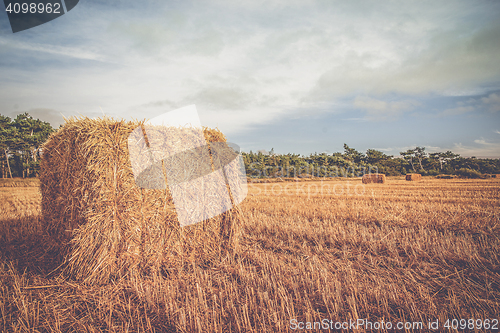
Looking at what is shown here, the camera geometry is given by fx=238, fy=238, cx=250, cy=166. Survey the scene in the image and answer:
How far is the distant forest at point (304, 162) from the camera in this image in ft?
104

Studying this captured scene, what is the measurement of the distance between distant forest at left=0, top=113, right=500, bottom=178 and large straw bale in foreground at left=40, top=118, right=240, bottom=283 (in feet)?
83.1

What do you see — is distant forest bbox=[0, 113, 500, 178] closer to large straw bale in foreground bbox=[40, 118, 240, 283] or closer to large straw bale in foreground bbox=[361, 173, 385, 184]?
large straw bale in foreground bbox=[361, 173, 385, 184]

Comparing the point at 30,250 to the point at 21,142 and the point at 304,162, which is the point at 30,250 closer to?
the point at 304,162

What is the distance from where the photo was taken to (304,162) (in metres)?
34.8

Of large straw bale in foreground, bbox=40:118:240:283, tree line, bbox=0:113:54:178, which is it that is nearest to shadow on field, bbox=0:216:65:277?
large straw bale in foreground, bbox=40:118:240:283

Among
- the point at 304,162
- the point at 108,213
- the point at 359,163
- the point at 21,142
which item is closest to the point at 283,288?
the point at 108,213

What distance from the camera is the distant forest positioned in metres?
31.8

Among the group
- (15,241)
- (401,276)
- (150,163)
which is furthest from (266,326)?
(15,241)

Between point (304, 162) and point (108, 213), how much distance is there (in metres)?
32.9

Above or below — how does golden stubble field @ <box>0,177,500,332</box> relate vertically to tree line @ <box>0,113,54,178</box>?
below

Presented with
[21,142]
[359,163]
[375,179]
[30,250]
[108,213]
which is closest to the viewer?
[108,213]

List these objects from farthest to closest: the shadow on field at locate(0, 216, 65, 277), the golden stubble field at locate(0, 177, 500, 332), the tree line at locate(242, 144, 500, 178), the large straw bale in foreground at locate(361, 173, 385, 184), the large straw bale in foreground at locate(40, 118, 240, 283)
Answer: the tree line at locate(242, 144, 500, 178) < the large straw bale in foreground at locate(361, 173, 385, 184) < the shadow on field at locate(0, 216, 65, 277) < the large straw bale in foreground at locate(40, 118, 240, 283) < the golden stubble field at locate(0, 177, 500, 332)

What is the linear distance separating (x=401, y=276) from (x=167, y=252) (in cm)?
346

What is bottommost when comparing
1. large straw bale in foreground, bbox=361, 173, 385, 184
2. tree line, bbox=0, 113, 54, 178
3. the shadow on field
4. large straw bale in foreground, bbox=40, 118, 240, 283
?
large straw bale in foreground, bbox=361, 173, 385, 184
